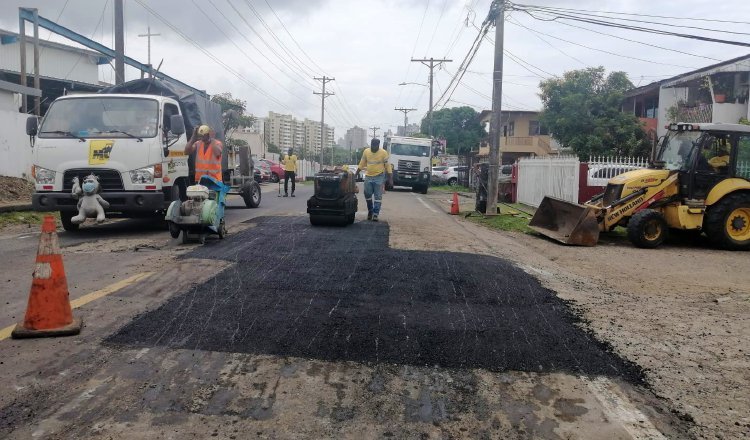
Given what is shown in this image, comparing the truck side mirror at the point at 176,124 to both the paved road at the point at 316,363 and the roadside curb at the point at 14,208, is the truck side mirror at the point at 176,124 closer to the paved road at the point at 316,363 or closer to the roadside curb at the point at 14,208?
the paved road at the point at 316,363

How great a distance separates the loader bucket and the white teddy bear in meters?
8.11

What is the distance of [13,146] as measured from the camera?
17.3 meters

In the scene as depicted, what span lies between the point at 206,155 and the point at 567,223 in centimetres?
691

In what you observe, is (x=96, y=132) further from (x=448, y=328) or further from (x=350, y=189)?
(x=448, y=328)

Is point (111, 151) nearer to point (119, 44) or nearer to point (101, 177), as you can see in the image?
point (101, 177)

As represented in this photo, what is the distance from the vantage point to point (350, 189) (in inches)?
469

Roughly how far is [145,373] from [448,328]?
2.40 metres

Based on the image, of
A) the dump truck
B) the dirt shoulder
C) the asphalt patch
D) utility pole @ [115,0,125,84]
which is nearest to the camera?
the dirt shoulder

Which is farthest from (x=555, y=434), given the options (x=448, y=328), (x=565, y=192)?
(x=565, y=192)

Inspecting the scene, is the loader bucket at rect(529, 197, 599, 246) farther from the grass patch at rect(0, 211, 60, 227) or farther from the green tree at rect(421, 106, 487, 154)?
the green tree at rect(421, 106, 487, 154)

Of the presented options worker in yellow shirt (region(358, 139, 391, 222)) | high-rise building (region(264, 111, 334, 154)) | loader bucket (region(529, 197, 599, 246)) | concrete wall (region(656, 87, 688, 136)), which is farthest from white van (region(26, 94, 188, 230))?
high-rise building (region(264, 111, 334, 154))

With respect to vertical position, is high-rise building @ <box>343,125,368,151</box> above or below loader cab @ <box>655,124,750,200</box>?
above

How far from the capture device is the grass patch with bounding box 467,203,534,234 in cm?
1388

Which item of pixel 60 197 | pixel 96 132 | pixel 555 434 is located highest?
pixel 96 132
